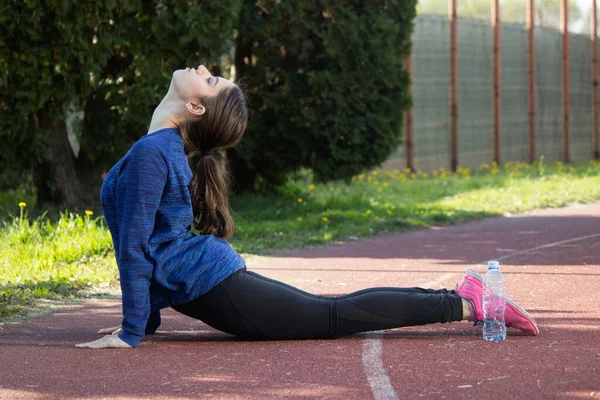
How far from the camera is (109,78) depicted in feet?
41.8

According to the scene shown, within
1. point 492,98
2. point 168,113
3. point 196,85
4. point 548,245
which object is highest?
point 492,98

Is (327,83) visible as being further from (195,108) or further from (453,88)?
(453,88)

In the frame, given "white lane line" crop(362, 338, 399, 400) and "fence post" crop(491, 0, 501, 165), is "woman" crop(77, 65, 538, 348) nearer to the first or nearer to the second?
"white lane line" crop(362, 338, 399, 400)

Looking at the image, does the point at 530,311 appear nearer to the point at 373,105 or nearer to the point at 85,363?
the point at 85,363

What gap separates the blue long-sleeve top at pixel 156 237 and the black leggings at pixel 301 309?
5.0 inches

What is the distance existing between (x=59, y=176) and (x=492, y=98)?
1306cm

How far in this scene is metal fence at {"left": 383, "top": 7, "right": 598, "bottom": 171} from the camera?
20.7 meters

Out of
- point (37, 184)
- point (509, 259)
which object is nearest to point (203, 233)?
point (509, 259)

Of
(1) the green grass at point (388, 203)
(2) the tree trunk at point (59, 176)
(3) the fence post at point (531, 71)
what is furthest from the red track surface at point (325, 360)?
(3) the fence post at point (531, 71)

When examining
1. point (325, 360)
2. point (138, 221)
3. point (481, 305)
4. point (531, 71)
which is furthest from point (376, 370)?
point (531, 71)

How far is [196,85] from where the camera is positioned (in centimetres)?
602

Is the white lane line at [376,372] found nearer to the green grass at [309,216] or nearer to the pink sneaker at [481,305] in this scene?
the pink sneaker at [481,305]

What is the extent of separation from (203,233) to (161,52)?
21.3ft

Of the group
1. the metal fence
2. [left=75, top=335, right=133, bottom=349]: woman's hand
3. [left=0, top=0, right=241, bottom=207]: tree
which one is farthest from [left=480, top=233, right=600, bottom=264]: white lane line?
the metal fence
